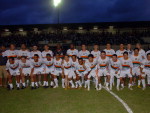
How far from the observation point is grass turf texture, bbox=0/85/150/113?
231 inches

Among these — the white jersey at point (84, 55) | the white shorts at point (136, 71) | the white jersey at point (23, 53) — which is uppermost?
the white jersey at point (23, 53)

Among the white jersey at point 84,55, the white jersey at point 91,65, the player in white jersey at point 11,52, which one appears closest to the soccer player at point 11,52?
the player in white jersey at point 11,52

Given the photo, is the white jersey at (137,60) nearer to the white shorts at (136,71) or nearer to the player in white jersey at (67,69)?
the white shorts at (136,71)

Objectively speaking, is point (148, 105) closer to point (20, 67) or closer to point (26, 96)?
point (26, 96)

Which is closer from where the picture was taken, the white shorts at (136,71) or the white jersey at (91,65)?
the white jersey at (91,65)

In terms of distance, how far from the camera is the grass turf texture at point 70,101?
19.2ft

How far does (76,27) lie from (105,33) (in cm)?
561

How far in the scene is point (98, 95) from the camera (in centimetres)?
748

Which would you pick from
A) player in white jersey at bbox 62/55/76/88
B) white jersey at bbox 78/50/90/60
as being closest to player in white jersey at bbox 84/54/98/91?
player in white jersey at bbox 62/55/76/88

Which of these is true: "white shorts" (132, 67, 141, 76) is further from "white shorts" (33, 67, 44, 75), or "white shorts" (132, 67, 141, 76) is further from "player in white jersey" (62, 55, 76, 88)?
"white shorts" (33, 67, 44, 75)

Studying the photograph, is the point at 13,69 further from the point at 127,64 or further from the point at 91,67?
the point at 127,64

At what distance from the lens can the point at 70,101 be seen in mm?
6727

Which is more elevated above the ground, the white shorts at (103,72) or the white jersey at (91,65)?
the white jersey at (91,65)

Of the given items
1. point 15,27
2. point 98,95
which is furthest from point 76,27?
point 98,95
